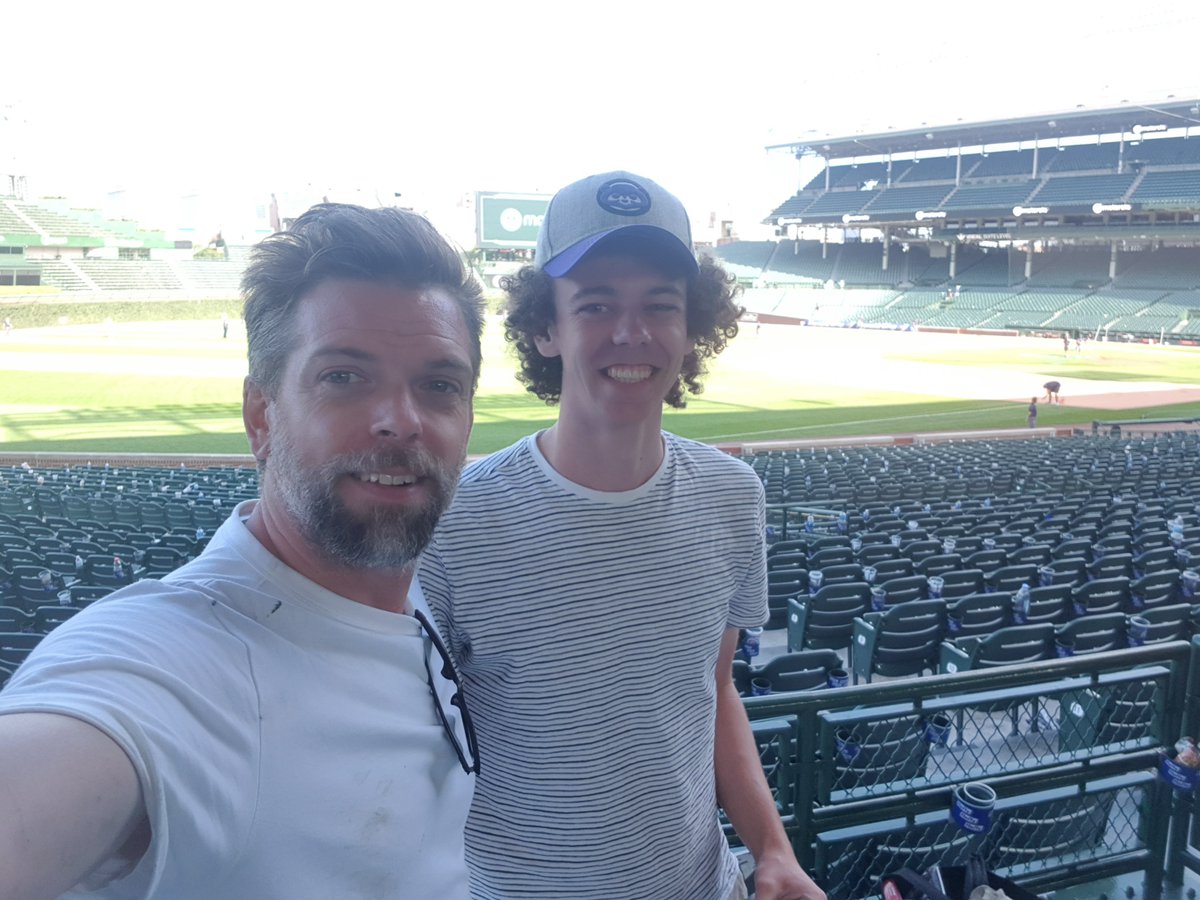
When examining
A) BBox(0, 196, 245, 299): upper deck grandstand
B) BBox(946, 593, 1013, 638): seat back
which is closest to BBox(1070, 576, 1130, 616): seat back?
BBox(946, 593, 1013, 638): seat back

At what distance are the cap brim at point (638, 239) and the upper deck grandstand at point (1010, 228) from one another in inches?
2214

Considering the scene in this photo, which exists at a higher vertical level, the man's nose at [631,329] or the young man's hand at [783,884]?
the man's nose at [631,329]

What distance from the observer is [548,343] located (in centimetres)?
248

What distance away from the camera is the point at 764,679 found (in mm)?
4938

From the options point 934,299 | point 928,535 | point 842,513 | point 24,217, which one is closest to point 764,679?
point 928,535

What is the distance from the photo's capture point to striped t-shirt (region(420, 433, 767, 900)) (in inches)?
78.3

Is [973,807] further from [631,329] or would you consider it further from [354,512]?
[354,512]

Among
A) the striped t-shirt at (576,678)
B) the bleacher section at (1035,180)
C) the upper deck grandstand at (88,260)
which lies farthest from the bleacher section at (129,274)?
the striped t-shirt at (576,678)

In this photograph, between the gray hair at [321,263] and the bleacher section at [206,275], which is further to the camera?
the bleacher section at [206,275]

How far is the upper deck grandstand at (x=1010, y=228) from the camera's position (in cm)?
6100

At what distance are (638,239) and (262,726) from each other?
142 cm

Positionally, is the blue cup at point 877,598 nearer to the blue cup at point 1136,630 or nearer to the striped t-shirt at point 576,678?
the blue cup at point 1136,630

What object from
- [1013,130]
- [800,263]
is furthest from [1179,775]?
[800,263]

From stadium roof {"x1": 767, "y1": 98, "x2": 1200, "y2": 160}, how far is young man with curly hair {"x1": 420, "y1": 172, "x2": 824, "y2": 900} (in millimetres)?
73462
